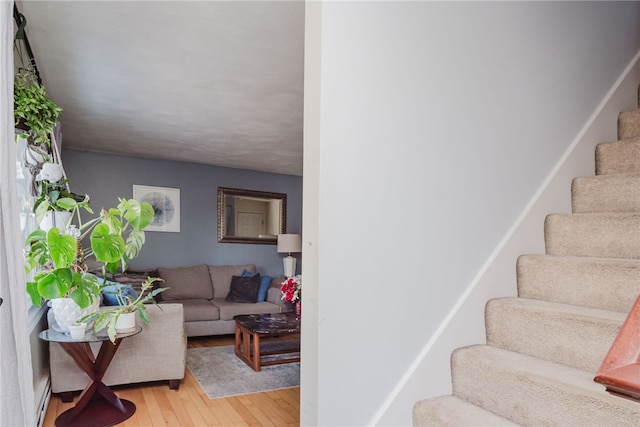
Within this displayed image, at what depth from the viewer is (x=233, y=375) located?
3.74 meters

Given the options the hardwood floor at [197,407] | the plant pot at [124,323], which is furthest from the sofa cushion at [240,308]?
the plant pot at [124,323]

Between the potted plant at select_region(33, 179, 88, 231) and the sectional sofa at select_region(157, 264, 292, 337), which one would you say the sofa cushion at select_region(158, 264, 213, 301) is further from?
Answer: the potted plant at select_region(33, 179, 88, 231)

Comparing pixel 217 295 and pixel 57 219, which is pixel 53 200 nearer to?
pixel 57 219

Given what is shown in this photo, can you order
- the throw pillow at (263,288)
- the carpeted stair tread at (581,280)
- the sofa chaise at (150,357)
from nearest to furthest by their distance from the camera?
the carpeted stair tread at (581,280) → the sofa chaise at (150,357) → the throw pillow at (263,288)

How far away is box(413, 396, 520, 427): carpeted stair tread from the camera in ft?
4.31

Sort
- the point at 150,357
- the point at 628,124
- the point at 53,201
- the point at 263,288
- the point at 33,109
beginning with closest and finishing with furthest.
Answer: the point at 33,109, the point at 628,124, the point at 53,201, the point at 150,357, the point at 263,288

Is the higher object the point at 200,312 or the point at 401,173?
the point at 401,173

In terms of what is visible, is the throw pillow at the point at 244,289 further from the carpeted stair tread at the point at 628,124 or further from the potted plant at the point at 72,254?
the carpeted stair tread at the point at 628,124

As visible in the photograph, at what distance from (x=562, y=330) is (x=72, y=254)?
2.43m

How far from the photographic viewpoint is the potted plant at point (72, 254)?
90.0 inches

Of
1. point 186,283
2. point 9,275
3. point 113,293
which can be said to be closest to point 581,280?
point 9,275

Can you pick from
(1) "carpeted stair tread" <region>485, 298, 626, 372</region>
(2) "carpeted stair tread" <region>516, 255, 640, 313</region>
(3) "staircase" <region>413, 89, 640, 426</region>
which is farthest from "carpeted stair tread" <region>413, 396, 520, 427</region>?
(2) "carpeted stair tread" <region>516, 255, 640, 313</region>

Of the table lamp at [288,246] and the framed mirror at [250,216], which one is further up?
the framed mirror at [250,216]

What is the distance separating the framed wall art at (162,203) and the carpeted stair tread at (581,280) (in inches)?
205
